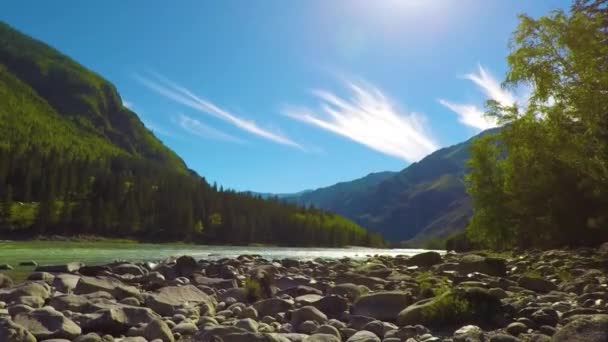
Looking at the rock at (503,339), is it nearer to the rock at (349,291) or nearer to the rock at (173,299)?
the rock at (349,291)

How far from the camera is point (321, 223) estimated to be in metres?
196

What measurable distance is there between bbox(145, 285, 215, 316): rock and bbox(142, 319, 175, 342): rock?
315 cm

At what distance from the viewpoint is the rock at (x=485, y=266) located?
2156 cm

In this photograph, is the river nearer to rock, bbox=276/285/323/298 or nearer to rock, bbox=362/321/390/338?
rock, bbox=276/285/323/298

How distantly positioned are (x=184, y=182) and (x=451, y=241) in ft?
355

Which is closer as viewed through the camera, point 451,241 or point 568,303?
point 568,303

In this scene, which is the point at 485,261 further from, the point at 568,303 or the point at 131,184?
the point at 131,184

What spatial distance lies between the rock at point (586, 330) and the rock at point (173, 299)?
350 inches

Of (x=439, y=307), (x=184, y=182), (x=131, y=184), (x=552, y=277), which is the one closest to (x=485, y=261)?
(x=552, y=277)

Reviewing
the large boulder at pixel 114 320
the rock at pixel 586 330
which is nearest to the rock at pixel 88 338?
the large boulder at pixel 114 320

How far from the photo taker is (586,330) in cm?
712

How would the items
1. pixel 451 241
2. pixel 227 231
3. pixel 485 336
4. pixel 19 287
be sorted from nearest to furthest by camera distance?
pixel 485 336 < pixel 19 287 < pixel 451 241 < pixel 227 231

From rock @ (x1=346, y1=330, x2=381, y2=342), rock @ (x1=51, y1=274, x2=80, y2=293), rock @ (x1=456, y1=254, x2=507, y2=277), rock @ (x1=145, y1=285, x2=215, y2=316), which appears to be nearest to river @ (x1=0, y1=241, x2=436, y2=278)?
rock @ (x1=51, y1=274, x2=80, y2=293)

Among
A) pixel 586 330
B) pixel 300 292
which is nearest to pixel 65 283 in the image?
pixel 300 292
